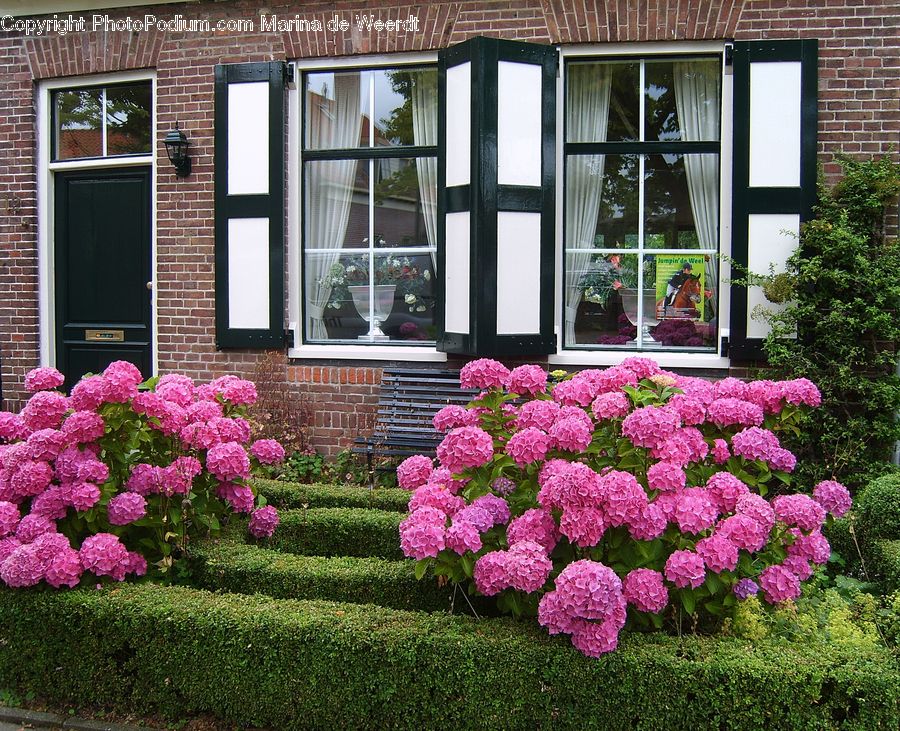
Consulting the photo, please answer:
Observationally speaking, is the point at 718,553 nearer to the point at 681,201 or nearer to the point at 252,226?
the point at 681,201

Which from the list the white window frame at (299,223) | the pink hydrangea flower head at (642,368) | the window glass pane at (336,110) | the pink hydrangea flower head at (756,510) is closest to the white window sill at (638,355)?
the white window frame at (299,223)

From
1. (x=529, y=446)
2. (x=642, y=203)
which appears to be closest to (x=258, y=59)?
(x=642, y=203)

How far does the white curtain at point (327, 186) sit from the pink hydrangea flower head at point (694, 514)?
4721 mm

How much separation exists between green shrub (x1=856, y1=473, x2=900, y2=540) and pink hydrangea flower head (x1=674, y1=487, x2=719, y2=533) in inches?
66.2

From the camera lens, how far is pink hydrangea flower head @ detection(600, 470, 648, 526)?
9.35 feet

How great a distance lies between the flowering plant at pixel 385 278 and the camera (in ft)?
23.1

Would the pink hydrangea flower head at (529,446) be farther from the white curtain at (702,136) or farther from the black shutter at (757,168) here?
the white curtain at (702,136)

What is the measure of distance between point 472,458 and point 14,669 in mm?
2211

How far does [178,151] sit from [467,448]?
5.08m

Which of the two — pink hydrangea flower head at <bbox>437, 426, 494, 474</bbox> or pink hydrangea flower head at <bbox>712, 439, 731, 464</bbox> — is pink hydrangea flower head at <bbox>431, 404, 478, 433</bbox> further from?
pink hydrangea flower head at <bbox>712, 439, 731, 464</bbox>

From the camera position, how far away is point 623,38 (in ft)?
21.0

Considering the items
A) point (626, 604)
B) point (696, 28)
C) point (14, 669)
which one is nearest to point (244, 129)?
point (696, 28)

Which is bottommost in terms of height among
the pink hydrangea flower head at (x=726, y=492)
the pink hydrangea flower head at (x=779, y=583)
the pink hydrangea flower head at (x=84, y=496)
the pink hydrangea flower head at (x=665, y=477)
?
the pink hydrangea flower head at (x=779, y=583)

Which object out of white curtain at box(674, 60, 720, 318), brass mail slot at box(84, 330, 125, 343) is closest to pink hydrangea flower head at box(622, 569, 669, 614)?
white curtain at box(674, 60, 720, 318)
